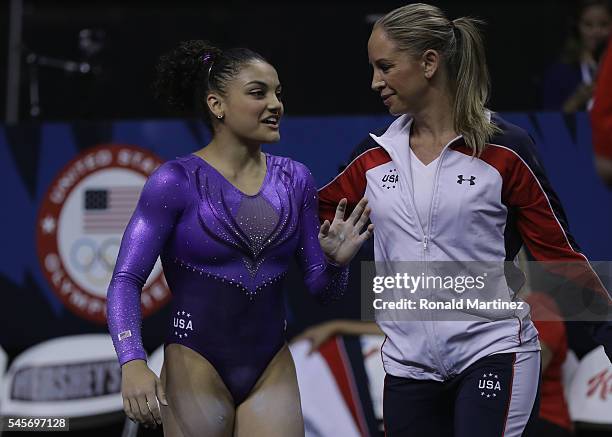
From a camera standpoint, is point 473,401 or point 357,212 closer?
point 473,401

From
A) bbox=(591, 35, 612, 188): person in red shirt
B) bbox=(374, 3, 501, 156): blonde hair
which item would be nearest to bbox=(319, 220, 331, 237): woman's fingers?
bbox=(374, 3, 501, 156): blonde hair

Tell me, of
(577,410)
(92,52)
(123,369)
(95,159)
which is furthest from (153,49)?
(123,369)

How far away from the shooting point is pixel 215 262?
3.00 meters

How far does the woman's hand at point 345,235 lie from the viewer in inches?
118

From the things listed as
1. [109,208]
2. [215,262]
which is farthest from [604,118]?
[109,208]

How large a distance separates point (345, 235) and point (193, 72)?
28.6 inches

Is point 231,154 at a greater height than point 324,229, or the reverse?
point 231,154

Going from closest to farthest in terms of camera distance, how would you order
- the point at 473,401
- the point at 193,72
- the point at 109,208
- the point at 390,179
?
1. the point at 473,401
2. the point at 390,179
3. the point at 193,72
4. the point at 109,208

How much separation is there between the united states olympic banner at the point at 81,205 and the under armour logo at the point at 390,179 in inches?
58.1

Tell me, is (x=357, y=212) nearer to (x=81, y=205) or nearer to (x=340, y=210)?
(x=340, y=210)

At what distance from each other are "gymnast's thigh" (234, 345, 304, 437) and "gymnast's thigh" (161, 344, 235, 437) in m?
0.05

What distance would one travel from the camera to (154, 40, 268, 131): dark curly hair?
3.18 meters

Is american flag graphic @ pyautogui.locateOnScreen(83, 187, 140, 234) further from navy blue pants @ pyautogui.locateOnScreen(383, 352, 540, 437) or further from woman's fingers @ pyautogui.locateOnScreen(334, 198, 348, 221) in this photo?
navy blue pants @ pyautogui.locateOnScreen(383, 352, 540, 437)

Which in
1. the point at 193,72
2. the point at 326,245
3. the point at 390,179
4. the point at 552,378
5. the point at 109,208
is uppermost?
the point at 193,72
